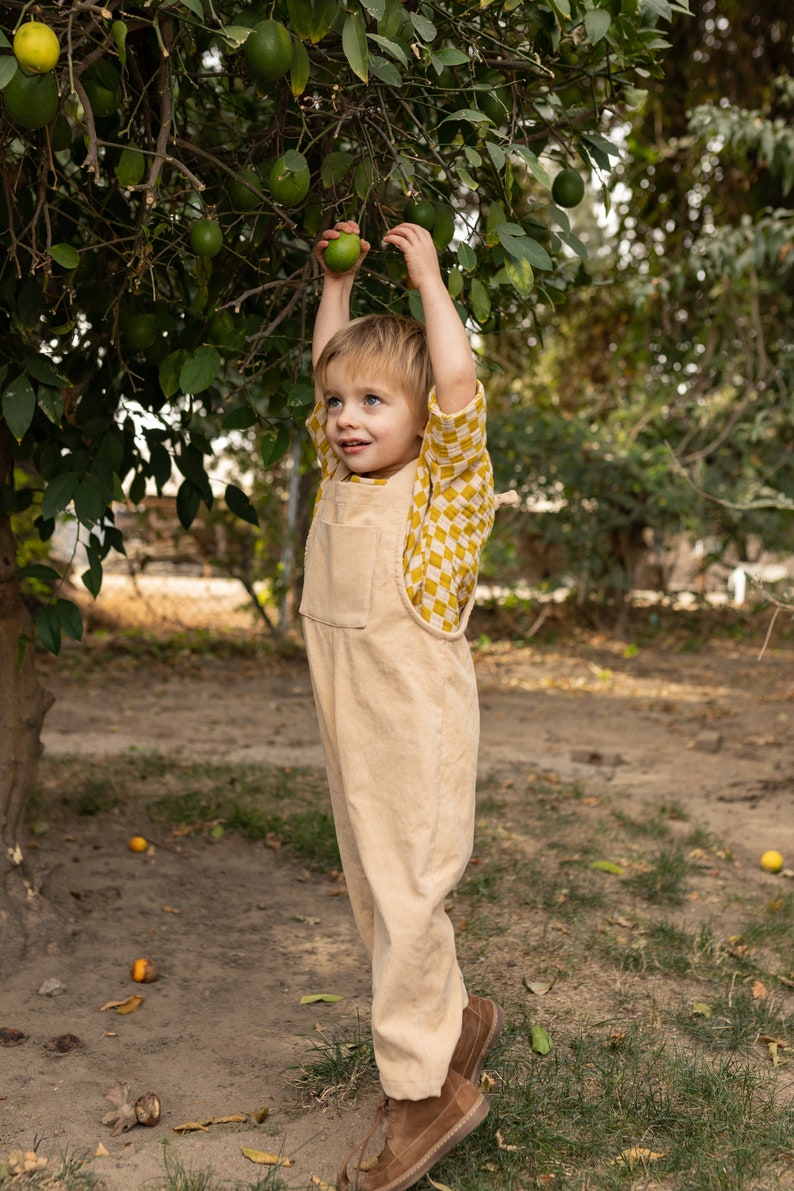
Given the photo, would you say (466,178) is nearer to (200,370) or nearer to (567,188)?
(567,188)

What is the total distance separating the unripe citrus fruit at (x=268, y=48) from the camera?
76.8 inches

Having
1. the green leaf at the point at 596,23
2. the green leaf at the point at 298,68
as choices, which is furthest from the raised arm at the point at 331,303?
the green leaf at the point at 596,23

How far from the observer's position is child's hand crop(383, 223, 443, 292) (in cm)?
210

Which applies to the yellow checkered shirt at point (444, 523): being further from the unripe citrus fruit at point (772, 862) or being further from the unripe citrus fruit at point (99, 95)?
the unripe citrus fruit at point (772, 862)

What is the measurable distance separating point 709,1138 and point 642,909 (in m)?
1.37

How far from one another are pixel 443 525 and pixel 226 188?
3.26ft

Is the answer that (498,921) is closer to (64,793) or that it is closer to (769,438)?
(64,793)

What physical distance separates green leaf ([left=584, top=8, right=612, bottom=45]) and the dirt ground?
2.19 metres

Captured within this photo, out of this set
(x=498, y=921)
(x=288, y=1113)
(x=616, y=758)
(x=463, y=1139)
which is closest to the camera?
(x=463, y=1139)

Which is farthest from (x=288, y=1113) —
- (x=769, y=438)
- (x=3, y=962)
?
(x=769, y=438)

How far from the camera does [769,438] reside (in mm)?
9266

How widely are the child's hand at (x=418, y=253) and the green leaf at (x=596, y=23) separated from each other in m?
0.48

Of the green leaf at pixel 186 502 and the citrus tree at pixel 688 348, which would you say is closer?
the green leaf at pixel 186 502

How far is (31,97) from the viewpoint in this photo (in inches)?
74.0
